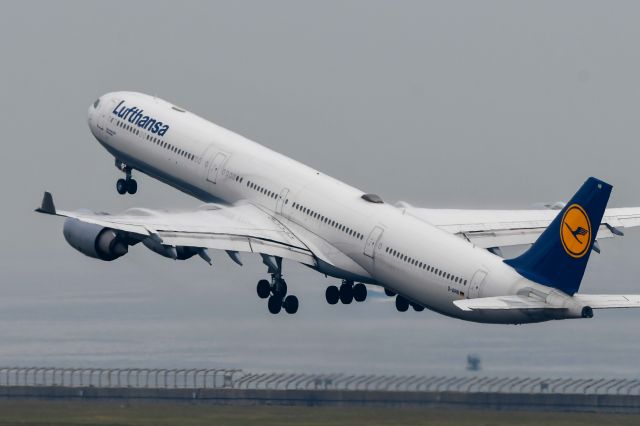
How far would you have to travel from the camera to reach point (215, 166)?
360 ft

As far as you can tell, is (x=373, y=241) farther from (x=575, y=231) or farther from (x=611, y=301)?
(x=611, y=301)

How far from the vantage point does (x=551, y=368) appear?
132m

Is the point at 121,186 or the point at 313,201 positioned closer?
the point at 313,201

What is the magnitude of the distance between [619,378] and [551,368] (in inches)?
177

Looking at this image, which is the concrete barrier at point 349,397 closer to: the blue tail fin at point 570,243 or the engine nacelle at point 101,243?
the engine nacelle at point 101,243

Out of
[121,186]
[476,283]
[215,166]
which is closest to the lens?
[476,283]

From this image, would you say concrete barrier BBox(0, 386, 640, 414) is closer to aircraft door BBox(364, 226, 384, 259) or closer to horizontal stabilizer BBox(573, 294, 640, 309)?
aircraft door BBox(364, 226, 384, 259)

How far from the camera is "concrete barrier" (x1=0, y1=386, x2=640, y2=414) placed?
4729 inches

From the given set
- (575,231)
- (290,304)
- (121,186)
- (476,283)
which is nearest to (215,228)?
(290,304)

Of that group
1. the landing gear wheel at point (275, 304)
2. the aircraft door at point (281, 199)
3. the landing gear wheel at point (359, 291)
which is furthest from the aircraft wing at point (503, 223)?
the landing gear wheel at point (275, 304)

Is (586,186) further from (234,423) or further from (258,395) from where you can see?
(258,395)

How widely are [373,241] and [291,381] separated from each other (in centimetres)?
3072

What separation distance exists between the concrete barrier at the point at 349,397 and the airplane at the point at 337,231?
51.8 ft

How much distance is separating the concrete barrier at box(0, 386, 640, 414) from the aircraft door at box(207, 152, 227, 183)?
19.7 m
